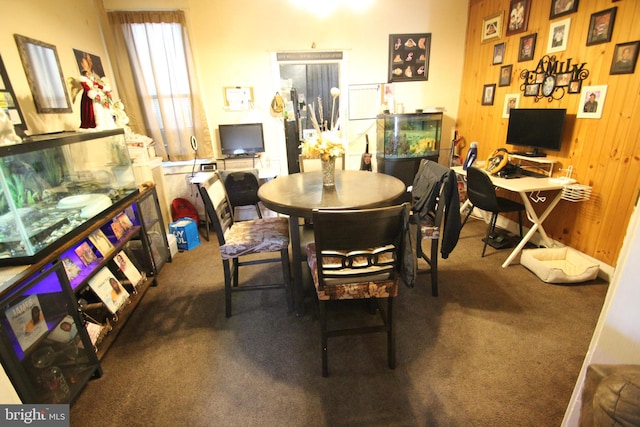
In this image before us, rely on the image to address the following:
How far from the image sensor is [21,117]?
198 centimetres

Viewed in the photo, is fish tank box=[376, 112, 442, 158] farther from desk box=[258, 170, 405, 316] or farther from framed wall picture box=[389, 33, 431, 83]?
desk box=[258, 170, 405, 316]

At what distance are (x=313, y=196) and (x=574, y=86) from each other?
2447 mm

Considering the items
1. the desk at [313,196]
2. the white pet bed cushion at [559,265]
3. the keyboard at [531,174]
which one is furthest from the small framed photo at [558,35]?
the desk at [313,196]

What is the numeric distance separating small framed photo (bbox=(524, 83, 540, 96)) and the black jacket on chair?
153cm

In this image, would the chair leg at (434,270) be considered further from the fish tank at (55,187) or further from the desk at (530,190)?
the fish tank at (55,187)

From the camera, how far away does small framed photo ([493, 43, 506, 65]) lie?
3.19 m

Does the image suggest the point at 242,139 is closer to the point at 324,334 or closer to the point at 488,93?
the point at 324,334

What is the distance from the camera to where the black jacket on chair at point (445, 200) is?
1993 mm

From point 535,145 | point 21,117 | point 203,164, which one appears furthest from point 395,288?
point 203,164

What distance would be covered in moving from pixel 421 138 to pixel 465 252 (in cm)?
168

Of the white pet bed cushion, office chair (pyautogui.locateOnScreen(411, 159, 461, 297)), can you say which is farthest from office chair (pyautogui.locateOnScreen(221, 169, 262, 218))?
the white pet bed cushion

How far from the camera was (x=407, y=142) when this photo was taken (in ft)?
12.5

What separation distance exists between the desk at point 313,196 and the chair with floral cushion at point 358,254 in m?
0.30

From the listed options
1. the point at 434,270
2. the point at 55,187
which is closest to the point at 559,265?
the point at 434,270
